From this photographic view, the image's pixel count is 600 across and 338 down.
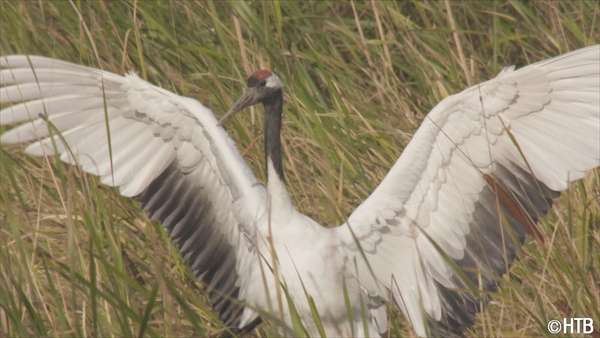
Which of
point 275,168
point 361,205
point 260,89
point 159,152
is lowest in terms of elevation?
point 361,205

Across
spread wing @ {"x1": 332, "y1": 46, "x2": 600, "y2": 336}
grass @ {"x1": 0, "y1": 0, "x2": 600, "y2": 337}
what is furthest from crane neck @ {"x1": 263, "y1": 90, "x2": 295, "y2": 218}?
spread wing @ {"x1": 332, "y1": 46, "x2": 600, "y2": 336}

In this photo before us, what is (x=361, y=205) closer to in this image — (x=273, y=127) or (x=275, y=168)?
(x=275, y=168)

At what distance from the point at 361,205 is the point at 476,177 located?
41cm

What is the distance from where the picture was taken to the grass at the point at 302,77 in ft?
12.5

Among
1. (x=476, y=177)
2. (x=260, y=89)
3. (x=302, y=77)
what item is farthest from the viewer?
(x=302, y=77)

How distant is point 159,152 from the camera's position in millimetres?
3824

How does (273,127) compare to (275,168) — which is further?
(273,127)

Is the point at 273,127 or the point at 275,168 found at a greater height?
the point at 273,127

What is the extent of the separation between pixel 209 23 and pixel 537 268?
6.74 ft

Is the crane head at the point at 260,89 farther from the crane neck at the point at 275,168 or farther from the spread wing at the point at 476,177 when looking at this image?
the spread wing at the point at 476,177

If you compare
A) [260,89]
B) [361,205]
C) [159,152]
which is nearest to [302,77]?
[260,89]

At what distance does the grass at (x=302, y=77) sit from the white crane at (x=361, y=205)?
13cm

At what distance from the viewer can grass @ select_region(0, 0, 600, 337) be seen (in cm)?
381

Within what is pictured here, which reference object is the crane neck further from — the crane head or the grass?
the grass
